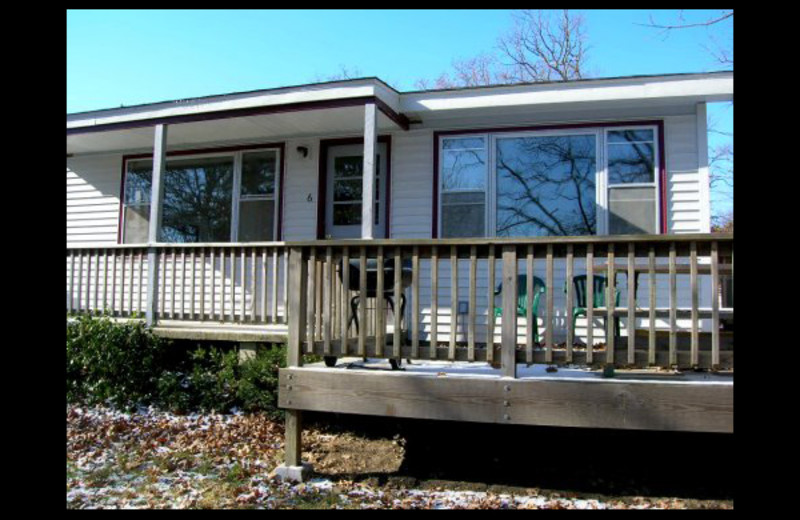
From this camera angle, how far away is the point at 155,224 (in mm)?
7824

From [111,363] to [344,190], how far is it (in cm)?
382

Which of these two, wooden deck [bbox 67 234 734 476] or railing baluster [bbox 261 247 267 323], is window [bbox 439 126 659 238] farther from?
railing baluster [bbox 261 247 267 323]

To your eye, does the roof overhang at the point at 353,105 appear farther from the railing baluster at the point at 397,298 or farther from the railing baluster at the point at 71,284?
the railing baluster at the point at 397,298

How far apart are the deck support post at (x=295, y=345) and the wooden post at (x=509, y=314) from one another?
1.56 meters


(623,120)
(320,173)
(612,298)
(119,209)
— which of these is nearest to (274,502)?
(612,298)

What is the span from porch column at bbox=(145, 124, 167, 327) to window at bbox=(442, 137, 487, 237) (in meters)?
3.73

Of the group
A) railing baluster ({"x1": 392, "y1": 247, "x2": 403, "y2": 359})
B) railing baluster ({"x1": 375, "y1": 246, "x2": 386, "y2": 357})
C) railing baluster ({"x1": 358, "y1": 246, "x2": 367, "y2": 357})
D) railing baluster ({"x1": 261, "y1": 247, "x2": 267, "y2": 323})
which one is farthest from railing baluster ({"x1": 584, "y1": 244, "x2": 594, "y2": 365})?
railing baluster ({"x1": 261, "y1": 247, "x2": 267, "y2": 323})

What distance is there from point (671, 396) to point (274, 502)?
109 inches

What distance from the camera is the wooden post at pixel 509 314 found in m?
4.28

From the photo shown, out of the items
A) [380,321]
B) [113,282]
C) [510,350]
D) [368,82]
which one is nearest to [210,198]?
[113,282]

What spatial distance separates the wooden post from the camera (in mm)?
4281

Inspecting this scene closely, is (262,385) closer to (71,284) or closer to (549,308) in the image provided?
(549,308)
